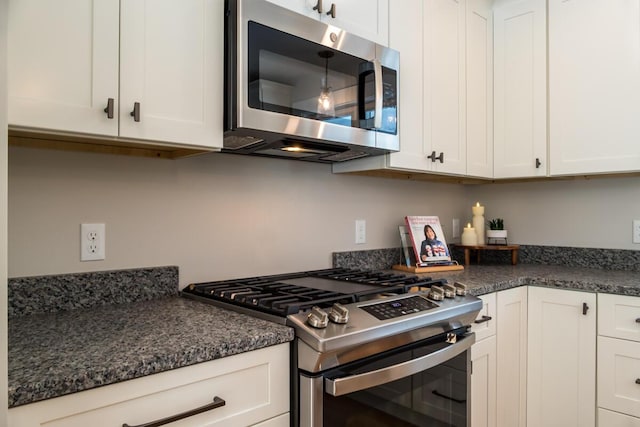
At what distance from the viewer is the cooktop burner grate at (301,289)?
121cm

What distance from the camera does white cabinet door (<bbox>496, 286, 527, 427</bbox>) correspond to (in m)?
1.86

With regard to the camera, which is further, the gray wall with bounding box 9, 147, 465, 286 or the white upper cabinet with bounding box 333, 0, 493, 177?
the white upper cabinet with bounding box 333, 0, 493, 177

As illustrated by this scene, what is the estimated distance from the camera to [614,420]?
5.74ft

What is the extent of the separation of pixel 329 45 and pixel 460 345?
44.1 inches

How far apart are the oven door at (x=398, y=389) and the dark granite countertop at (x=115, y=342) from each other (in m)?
0.18

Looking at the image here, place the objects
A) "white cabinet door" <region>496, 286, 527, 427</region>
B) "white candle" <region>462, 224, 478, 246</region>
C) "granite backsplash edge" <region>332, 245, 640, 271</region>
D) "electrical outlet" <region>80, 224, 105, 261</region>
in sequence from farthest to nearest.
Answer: "white candle" <region>462, 224, 478, 246</region>
"granite backsplash edge" <region>332, 245, 640, 271</region>
"white cabinet door" <region>496, 286, 527, 427</region>
"electrical outlet" <region>80, 224, 105, 261</region>

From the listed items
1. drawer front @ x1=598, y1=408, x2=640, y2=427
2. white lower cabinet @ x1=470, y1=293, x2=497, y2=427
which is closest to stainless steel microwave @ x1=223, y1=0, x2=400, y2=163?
white lower cabinet @ x1=470, y1=293, x2=497, y2=427

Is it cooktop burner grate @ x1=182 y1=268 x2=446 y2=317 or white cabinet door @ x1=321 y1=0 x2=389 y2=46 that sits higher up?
white cabinet door @ x1=321 y1=0 x2=389 y2=46

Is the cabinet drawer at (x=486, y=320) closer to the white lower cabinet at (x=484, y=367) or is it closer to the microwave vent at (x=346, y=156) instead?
the white lower cabinet at (x=484, y=367)

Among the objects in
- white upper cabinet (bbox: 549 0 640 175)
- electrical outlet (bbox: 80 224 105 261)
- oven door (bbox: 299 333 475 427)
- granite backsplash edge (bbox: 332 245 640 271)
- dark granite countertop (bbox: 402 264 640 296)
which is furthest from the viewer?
granite backsplash edge (bbox: 332 245 640 271)

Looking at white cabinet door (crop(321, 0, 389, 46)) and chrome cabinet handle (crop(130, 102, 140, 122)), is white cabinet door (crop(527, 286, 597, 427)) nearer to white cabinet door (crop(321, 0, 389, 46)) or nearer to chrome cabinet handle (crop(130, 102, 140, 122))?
white cabinet door (crop(321, 0, 389, 46))

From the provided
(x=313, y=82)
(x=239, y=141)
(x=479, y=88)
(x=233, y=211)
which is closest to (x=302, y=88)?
(x=313, y=82)

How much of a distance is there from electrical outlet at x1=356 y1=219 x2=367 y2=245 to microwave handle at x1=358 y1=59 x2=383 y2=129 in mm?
617

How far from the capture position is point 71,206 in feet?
4.27
